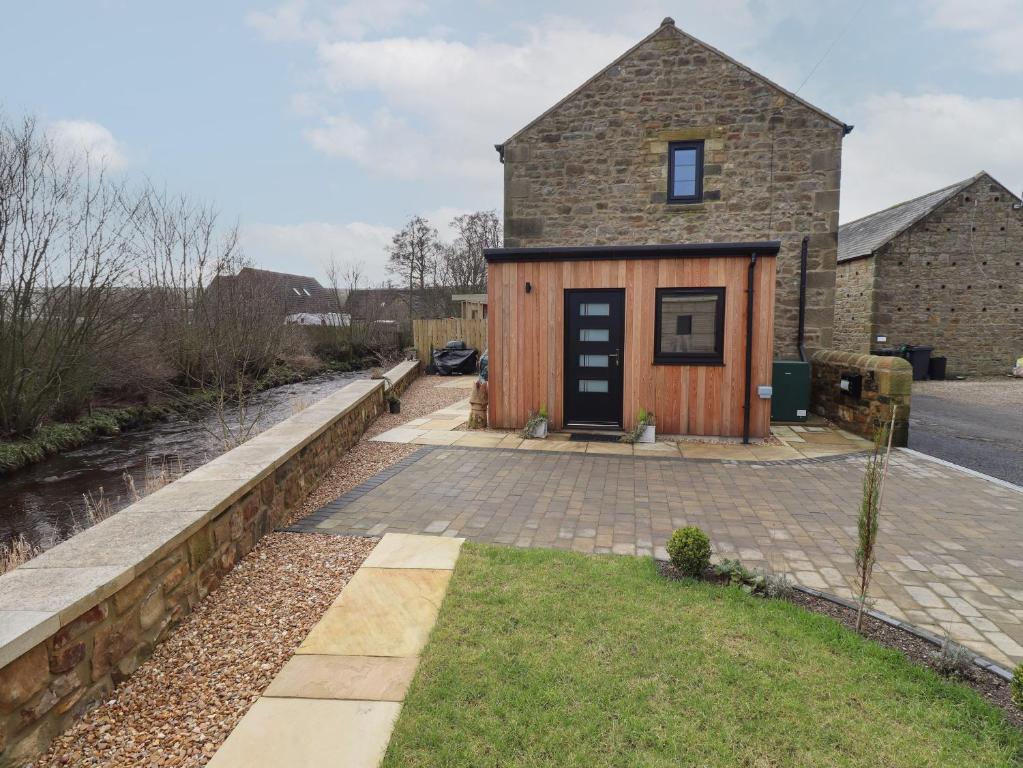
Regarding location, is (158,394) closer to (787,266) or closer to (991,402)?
(787,266)

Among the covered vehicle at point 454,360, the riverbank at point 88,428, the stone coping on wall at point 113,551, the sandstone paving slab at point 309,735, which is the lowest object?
the riverbank at point 88,428

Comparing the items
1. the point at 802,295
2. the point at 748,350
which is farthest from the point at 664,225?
the point at 748,350

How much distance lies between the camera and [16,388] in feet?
31.5

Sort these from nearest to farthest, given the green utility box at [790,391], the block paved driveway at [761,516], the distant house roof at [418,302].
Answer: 1. the block paved driveway at [761,516]
2. the green utility box at [790,391]
3. the distant house roof at [418,302]

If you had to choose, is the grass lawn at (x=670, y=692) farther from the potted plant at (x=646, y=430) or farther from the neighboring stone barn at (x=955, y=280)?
the neighboring stone barn at (x=955, y=280)

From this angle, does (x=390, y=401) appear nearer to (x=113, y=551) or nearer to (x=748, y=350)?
(x=748, y=350)

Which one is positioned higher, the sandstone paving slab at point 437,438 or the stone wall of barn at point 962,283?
the stone wall of barn at point 962,283

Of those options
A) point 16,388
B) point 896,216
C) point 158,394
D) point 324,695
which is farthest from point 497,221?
point 324,695

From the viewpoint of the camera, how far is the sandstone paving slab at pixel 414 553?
3842 mm

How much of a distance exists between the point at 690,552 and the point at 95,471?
30.3 ft

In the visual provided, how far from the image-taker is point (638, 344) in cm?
802

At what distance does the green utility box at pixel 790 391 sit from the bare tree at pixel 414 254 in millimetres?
27013

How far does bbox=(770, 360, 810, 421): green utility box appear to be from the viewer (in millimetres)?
9352

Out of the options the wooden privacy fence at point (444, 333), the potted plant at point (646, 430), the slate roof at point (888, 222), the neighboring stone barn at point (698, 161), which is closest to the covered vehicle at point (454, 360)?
the wooden privacy fence at point (444, 333)
